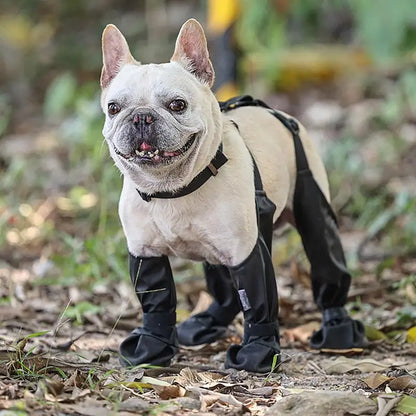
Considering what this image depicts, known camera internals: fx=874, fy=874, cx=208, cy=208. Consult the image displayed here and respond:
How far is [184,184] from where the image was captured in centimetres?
366

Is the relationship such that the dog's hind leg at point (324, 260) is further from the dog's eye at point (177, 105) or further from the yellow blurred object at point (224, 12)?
the yellow blurred object at point (224, 12)

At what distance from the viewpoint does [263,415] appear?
121 inches

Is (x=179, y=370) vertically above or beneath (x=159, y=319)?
beneath

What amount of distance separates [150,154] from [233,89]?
5.71 metres

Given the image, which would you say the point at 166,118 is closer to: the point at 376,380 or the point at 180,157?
the point at 180,157

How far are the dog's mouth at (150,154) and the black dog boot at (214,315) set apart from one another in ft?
3.81

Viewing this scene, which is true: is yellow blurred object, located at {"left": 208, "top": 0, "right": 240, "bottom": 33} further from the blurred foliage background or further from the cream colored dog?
the cream colored dog

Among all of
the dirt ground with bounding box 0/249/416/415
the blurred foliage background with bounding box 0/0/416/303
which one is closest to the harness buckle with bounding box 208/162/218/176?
the dirt ground with bounding box 0/249/416/415

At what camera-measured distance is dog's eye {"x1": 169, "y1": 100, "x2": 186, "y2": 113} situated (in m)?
3.57

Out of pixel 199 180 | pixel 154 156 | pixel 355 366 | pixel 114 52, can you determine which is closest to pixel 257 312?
pixel 355 366

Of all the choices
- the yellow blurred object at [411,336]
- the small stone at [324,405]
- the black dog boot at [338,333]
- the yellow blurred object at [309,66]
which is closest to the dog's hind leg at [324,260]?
the black dog boot at [338,333]

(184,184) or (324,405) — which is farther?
(184,184)

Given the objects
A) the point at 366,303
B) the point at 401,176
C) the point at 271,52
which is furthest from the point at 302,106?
the point at 366,303

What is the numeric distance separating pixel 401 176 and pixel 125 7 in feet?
26.6
